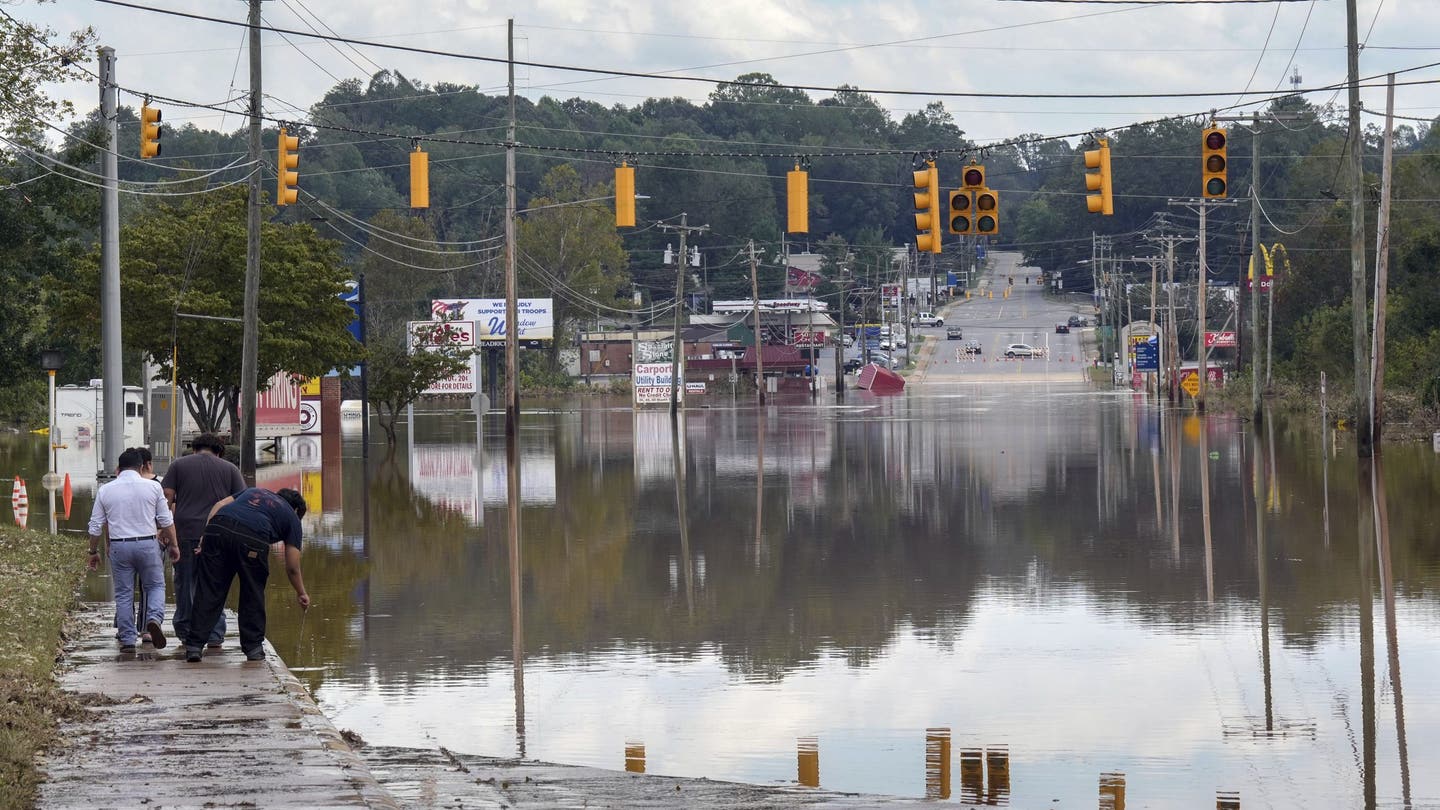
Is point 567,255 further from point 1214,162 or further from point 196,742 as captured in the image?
point 196,742

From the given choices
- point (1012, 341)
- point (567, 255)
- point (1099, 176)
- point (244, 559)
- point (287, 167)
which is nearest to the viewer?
point (244, 559)

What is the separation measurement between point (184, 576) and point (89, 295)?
2793cm

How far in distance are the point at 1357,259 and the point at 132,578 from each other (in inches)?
1167

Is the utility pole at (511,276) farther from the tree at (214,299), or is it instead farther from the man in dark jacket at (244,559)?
the man in dark jacket at (244,559)

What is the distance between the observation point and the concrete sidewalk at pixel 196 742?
880 cm

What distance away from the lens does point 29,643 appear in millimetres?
13617

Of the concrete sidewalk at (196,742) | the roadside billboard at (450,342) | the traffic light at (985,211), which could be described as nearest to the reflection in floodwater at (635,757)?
the concrete sidewalk at (196,742)

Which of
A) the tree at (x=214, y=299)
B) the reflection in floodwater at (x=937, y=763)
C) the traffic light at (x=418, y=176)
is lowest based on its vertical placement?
the reflection in floodwater at (x=937, y=763)

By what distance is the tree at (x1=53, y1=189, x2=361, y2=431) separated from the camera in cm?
4016

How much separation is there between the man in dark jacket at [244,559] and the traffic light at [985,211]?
52.9 feet

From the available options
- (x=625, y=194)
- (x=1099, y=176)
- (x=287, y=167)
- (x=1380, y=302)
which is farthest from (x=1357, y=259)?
(x=287, y=167)

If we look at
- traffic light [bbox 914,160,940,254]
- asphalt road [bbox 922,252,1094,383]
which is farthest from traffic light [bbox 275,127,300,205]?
asphalt road [bbox 922,252,1094,383]

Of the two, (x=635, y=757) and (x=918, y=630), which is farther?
(x=918, y=630)

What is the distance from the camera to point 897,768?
10391mm
